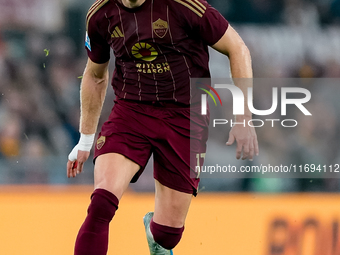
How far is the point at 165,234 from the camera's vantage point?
310 cm

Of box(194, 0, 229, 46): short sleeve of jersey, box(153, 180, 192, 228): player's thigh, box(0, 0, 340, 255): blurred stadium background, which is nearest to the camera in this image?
box(194, 0, 229, 46): short sleeve of jersey

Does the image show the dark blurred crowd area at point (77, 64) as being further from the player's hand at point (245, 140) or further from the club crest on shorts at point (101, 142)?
the player's hand at point (245, 140)

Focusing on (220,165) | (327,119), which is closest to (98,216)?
(220,165)

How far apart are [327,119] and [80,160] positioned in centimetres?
340

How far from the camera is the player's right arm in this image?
118 inches

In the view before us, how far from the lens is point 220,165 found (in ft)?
17.0

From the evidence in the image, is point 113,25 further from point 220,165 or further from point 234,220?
point 220,165

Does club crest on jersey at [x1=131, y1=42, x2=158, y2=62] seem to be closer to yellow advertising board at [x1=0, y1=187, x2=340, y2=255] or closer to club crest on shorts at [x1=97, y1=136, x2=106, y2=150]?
club crest on shorts at [x1=97, y1=136, x2=106, y2=150]

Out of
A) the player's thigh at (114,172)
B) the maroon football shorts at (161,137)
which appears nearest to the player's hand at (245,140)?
the maroon football shorts at (161,137)

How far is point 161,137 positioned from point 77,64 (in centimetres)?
289

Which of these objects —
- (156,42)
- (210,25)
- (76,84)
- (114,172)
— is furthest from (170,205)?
(76,84)

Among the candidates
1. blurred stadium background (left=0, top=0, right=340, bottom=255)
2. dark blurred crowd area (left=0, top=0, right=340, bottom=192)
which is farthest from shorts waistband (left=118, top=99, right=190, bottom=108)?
dark blurred crowd area (left=0, top=0, right=340, bottom=192)

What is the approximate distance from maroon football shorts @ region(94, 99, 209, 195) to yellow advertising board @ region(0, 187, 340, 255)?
2.63 ft

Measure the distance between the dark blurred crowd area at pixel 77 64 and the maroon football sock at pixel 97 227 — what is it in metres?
2.82
